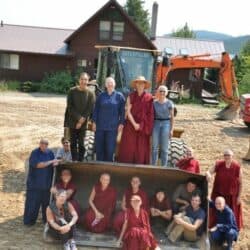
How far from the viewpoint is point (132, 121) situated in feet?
26.0

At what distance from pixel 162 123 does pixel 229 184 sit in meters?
1.40

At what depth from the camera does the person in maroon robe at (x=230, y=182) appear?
25.1ft

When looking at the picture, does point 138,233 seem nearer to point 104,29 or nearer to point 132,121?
point 132,121

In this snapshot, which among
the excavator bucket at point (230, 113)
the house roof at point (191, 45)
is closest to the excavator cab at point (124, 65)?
the excavator bucket at point (230, 113)

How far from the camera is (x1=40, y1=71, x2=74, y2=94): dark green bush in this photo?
101ft

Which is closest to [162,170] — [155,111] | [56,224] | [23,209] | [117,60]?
[155,111]

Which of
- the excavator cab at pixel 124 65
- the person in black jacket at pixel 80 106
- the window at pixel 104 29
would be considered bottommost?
the person in black jacket at pixel 80 106

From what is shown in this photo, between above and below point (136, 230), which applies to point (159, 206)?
above

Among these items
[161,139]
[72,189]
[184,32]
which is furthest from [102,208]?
[184,32]

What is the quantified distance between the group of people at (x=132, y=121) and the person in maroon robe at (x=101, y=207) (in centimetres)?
84

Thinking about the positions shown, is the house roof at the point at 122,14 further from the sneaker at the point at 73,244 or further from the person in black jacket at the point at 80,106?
the sneaker at the point at 73,244

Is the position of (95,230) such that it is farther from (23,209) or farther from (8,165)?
(8,165)

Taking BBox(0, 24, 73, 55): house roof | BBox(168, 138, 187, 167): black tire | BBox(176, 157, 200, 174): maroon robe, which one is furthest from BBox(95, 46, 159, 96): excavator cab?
BBox(0, 24, 73, 55): house roof

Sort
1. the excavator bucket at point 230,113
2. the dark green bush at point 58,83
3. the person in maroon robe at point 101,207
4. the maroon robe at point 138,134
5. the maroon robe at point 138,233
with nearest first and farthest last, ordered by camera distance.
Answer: the maroon robe at point 138,233 < the person in maroon robe at point 101,207 < the maroon robe at point 138,134 < the excavator bucket at point 230,113 < the dark green bush at point 58,83
